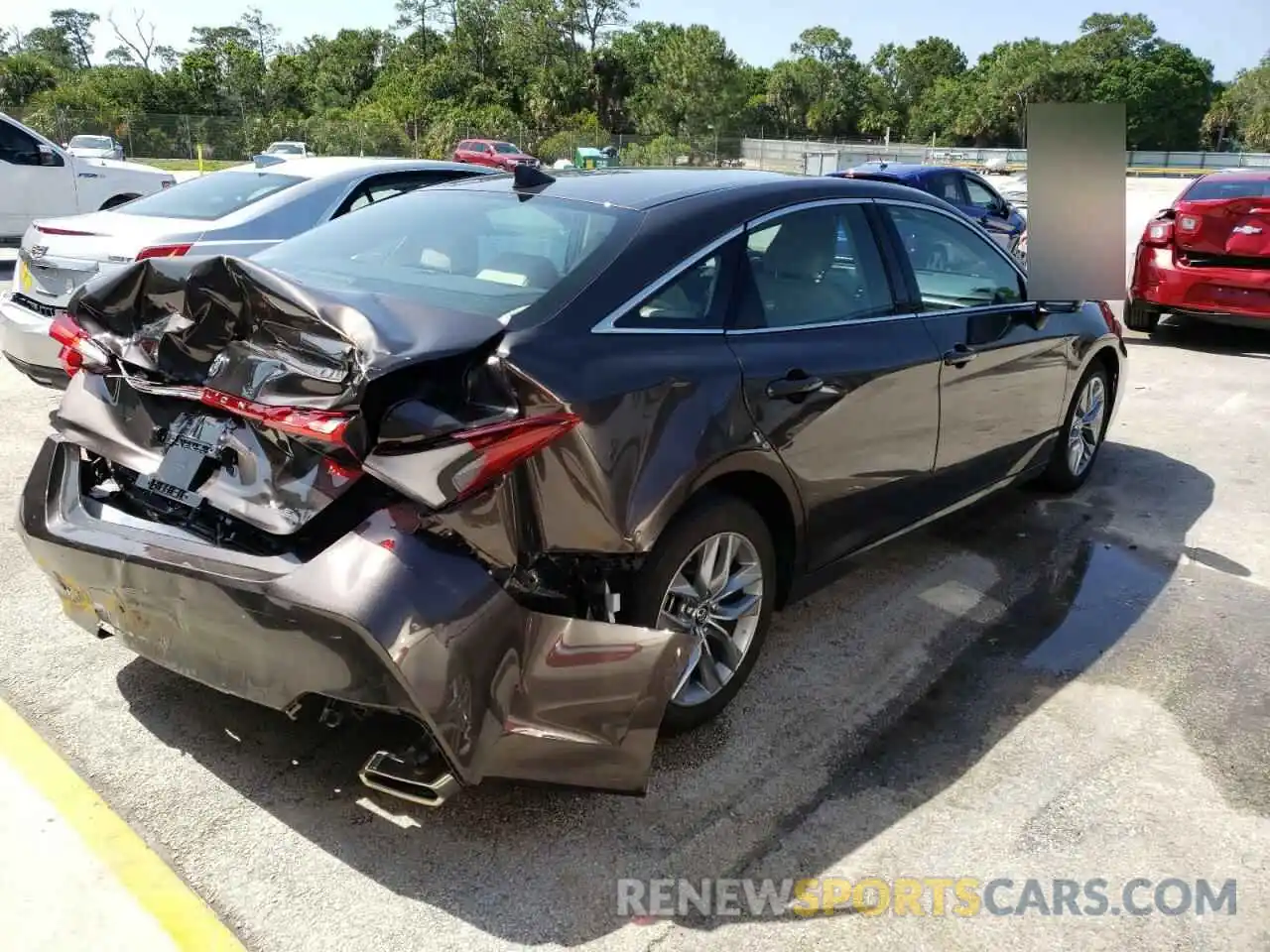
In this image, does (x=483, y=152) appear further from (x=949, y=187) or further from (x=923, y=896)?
(x=923, y=896)

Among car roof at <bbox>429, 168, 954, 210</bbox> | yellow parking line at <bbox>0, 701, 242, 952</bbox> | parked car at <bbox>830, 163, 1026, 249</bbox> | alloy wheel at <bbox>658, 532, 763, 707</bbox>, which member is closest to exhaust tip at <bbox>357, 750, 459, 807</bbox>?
yellow parking line at <bbox>0, 701, 242, 952</bbox>

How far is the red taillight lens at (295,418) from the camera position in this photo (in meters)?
2.32

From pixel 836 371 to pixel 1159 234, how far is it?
7590 mm

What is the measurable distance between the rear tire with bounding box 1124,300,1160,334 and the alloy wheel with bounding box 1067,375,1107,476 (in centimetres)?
474

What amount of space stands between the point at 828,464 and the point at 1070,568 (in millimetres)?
1906

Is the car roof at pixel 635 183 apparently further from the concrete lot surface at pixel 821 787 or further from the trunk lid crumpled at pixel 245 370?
the concrete lot surface at pixel 821 787

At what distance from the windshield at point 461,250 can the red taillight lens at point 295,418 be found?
55 cm

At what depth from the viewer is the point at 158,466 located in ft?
8.96

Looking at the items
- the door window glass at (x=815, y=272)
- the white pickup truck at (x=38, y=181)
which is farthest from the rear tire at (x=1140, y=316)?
the white pickup truck at (x=38, y=181)

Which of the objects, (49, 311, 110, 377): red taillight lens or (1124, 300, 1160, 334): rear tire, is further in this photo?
(1124, 300, 1160, 334): rear tire

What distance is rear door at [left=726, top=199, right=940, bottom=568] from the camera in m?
3.22

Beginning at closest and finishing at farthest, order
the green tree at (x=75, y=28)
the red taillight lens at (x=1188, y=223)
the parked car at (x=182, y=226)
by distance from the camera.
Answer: the parked car at (x=182, y=226)
the red taillight lens at (x=1188, y=223)
the green tree at (x=75, y=28)

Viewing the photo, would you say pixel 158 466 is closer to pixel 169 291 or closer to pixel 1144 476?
pixel 169 291

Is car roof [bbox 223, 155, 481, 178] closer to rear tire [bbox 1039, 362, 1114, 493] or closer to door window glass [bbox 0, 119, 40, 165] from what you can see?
rear tire [bbox 1039, 362, 1114, 493]
